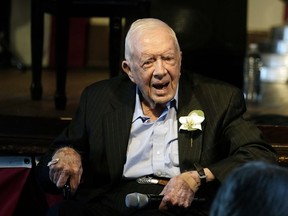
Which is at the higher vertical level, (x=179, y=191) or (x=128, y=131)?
(x=128, y=131)

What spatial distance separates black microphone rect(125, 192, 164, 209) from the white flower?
0.24 metres

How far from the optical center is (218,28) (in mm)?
3645

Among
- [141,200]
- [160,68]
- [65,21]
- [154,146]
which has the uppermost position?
[65,21]

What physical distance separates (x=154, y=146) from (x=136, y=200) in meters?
0.21

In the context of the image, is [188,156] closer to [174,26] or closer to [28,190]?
[28,190]

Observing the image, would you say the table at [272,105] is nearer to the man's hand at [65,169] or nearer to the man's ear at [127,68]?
the man's ear at [127,68]

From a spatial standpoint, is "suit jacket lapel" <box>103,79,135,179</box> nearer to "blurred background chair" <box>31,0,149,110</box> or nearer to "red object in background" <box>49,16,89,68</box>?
"blurred background chair" <box>31,0,149,110</box>

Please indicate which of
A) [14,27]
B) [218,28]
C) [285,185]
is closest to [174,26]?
[218,28]

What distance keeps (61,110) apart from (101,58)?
2.84 meters

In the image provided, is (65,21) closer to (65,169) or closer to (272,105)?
(65,169)

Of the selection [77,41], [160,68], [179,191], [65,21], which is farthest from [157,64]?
[77,41]

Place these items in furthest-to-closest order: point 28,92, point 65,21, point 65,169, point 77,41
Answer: point 77,41
point 28,92
point 65,21
point 65,169

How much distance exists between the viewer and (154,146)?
191 centimetres

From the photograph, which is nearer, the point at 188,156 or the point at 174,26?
the point at 188,156
